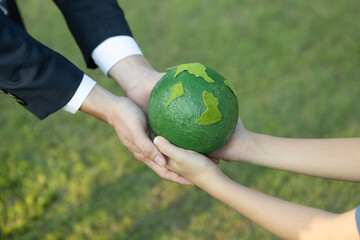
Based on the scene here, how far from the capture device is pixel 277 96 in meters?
4.92

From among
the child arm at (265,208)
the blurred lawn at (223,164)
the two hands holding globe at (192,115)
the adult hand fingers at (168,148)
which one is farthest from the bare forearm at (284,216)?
the blurred lawn at (223,164)

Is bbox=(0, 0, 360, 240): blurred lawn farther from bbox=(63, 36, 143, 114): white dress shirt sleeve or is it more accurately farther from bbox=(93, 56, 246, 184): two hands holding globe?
bbox=(63, 36, 143, 114): white dress shirt sleeve

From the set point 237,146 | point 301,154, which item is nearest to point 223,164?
point 237,146

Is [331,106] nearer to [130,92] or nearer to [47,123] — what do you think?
[130,92]

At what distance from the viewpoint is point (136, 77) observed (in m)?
3.08

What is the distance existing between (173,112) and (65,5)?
1.54 m

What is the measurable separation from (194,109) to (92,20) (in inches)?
54.7

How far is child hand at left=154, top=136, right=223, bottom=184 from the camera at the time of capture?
239 cm

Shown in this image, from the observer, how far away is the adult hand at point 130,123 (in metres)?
2.58

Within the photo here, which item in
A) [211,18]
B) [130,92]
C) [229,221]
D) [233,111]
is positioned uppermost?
[233,111]

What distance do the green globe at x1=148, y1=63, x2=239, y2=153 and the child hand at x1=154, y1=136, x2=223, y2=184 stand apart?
0.16 ft

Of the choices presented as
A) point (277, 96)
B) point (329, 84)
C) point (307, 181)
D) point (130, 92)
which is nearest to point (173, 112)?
point (130, 92)

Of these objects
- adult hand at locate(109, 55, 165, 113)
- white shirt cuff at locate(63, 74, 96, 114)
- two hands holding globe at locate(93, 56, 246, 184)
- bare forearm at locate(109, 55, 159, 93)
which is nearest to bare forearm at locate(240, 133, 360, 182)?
two hands holding globe at locate(93, 56, 246, 184)

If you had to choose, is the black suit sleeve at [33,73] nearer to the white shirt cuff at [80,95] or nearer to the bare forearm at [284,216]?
the white shirt cuff at [80,95]
